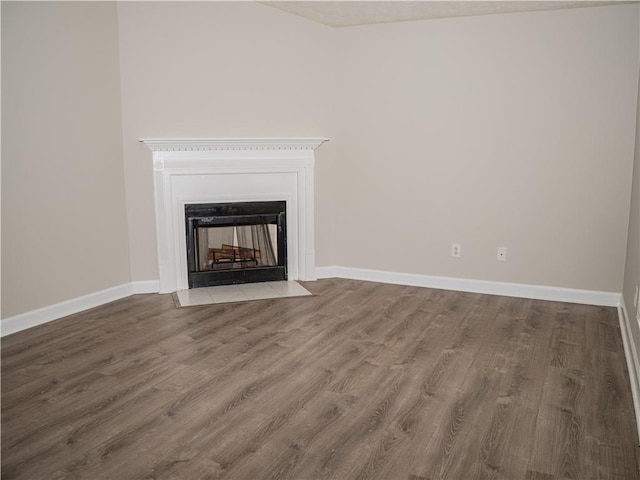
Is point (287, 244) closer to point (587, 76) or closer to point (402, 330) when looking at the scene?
point (402, 330)

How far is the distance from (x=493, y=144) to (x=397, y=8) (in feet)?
4.36

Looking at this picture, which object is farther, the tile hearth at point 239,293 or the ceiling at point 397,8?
the tile hearth at point 239,293

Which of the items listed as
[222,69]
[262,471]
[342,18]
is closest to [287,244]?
[222,69]

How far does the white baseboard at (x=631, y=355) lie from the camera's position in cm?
250

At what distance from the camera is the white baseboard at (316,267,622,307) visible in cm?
414

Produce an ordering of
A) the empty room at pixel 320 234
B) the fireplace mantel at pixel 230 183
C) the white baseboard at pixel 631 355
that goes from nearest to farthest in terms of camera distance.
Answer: the empty room at pixel 320 234 → the white baseboard at pixel 631 355 → the fireplace mantel at pixel 230 183

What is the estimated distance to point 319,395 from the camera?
263cm

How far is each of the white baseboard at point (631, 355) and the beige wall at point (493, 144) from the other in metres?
0.56

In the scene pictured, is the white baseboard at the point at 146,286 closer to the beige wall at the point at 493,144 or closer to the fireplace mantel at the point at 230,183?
the fireplace mantel at the point at 230,183

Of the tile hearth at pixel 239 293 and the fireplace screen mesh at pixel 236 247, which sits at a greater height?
the fireplace screen mesh at pixel 236 247

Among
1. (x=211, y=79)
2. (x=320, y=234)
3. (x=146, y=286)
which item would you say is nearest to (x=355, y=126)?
(x=320, y=234)

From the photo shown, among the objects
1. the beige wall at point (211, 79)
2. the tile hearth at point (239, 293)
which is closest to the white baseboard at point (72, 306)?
the beige wall at point (211, 79)

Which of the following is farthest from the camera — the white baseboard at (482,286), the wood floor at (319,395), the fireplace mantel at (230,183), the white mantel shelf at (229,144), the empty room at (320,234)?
the fireplace mantel at (230,183)

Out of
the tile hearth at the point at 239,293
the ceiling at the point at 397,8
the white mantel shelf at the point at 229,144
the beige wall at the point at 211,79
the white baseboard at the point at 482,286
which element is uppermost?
the ceiling at the point at 397,8
